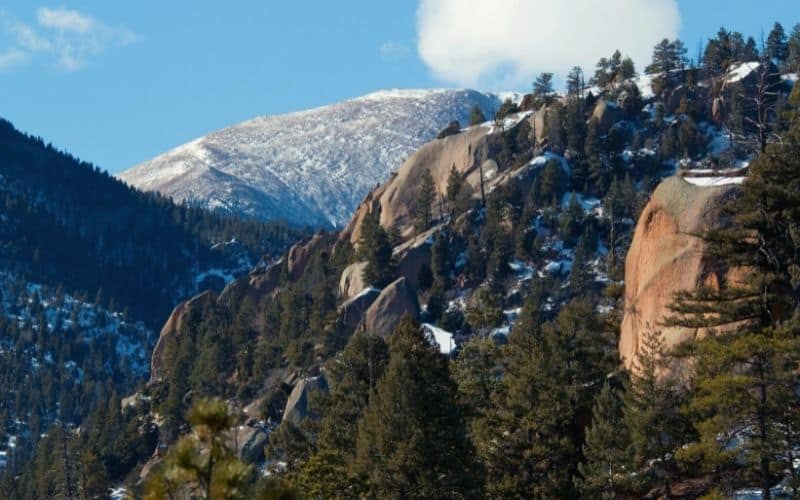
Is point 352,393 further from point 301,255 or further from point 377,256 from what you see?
point 301,255

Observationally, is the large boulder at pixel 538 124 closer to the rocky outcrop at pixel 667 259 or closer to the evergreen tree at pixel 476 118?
the evergreen tree at pixel 476 118

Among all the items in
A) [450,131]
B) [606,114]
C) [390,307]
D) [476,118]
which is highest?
[476,118]

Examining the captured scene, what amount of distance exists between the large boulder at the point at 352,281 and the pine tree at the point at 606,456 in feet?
237

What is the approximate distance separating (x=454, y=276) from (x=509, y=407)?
74.5m

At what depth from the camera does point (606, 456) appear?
41906mm

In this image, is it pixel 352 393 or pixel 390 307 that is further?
pixel 390 307

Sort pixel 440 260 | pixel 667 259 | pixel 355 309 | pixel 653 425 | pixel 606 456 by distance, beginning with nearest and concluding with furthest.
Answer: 1. pixel 653 425
2. pixel 606 456
3. pixel 667 259
4. pixel 355 309
5. pixel 440 260

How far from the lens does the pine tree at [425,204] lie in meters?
128

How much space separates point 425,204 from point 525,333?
247 feet

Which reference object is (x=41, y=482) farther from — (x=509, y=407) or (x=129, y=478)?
(x=509, y=407)

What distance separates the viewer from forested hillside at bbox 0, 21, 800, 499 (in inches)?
1267

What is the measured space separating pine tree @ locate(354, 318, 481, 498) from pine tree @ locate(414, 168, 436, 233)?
87.8 m

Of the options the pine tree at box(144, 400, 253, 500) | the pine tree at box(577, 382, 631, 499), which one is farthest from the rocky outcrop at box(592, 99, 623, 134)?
the pine tree at box(144, 400, 253, 500)

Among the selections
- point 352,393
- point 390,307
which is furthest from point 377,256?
point 352,393
